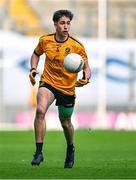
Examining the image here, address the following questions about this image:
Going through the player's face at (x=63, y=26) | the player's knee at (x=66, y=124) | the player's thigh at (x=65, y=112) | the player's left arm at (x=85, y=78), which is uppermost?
the player's face at (x=63, y=26)

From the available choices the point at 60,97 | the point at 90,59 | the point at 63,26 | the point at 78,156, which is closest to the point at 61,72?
the point at 60,97

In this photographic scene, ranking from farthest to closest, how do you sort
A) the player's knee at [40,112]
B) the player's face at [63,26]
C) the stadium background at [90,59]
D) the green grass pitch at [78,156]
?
1. the stadium background at [90,59]
2. the player's face at [63,26]
3. the player's knee at [40,112]
4. the green grass pitch at [78,156]

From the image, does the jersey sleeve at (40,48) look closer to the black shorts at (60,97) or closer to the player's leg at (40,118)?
the black shorts at (60,97)

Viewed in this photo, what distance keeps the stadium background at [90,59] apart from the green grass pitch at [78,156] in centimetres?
370

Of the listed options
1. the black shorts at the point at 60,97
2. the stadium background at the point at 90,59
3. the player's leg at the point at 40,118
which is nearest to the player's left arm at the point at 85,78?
the black shorts at the point at 60,97

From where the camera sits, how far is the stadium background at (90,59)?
36.7 meters

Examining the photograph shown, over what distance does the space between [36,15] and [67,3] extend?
4.73 feet

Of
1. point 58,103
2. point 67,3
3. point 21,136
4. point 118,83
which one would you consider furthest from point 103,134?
point 58,103

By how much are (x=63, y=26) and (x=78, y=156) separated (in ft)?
17.5

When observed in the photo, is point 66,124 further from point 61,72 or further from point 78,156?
Result: point 78,156

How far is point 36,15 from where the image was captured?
39688mm

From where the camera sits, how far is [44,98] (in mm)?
15148

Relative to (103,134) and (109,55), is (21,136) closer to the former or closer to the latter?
(103,134)

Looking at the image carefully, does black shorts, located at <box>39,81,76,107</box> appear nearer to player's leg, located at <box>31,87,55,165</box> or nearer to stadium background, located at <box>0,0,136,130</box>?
player's leg, located at <box>31,87,55,165</box>
